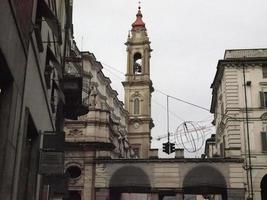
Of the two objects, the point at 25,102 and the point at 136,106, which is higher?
the point at 136,106

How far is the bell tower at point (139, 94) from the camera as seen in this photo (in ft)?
250

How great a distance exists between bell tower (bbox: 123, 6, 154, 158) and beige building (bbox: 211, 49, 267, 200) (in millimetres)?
37078

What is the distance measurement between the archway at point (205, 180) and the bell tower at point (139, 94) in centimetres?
3915

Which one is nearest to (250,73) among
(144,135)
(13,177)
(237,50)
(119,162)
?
(237,50)

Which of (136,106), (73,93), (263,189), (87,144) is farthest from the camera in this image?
(136,106)

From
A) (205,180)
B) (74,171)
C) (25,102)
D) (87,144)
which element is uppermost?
(87,144)

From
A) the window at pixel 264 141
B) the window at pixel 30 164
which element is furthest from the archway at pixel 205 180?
the window at pixel 30 164

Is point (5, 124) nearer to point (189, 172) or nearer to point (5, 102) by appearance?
point (5, 102)

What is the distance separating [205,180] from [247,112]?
21.6 feet

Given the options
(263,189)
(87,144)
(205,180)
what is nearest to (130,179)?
(205,180)

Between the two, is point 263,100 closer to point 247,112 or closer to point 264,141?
point 247,112

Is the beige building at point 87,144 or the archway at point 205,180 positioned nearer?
the archway at point 205,180

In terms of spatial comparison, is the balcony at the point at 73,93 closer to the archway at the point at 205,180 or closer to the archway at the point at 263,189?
the archway at the point at 205,180

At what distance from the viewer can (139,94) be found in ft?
254
